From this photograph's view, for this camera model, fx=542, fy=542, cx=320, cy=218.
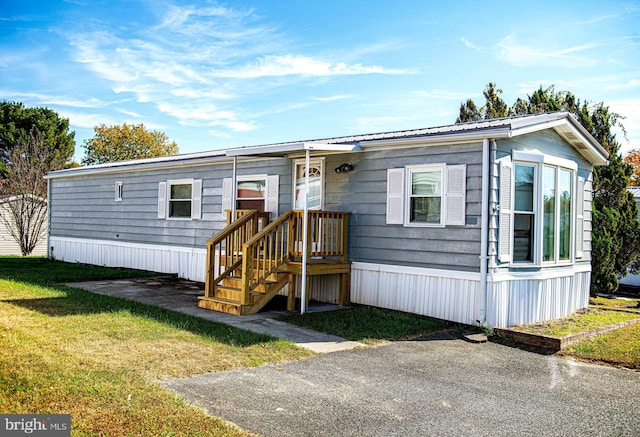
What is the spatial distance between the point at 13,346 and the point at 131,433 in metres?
2.65

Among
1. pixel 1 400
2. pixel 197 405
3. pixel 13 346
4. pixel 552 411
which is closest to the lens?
pixel 1 400

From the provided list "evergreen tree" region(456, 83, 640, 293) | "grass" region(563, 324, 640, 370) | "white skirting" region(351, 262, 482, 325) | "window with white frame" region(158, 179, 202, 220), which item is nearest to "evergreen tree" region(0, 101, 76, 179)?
"window with white frame" region(158, 179, 202, 220)

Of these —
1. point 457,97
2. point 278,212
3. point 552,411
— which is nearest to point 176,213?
point 278,212

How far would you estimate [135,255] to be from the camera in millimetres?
14422

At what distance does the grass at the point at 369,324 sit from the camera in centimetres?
732

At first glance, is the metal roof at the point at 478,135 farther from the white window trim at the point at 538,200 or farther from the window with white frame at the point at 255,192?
the window with white frame at the point at 255,192

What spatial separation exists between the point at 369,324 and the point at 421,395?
9.65 ft

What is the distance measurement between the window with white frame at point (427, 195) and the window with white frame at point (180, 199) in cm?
548

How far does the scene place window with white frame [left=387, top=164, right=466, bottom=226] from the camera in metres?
8.09

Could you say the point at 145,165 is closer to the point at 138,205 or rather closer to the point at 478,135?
the point at 138,205

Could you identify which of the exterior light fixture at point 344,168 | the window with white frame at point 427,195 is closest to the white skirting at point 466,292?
the window with white frame at point 427,195

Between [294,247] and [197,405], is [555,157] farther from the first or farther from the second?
[197,405]

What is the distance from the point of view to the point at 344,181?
31.6 feet

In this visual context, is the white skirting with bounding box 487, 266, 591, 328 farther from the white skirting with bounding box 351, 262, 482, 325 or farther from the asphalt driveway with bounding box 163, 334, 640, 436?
the asphalt driveway with bounding box 163, 334, 640, 436
